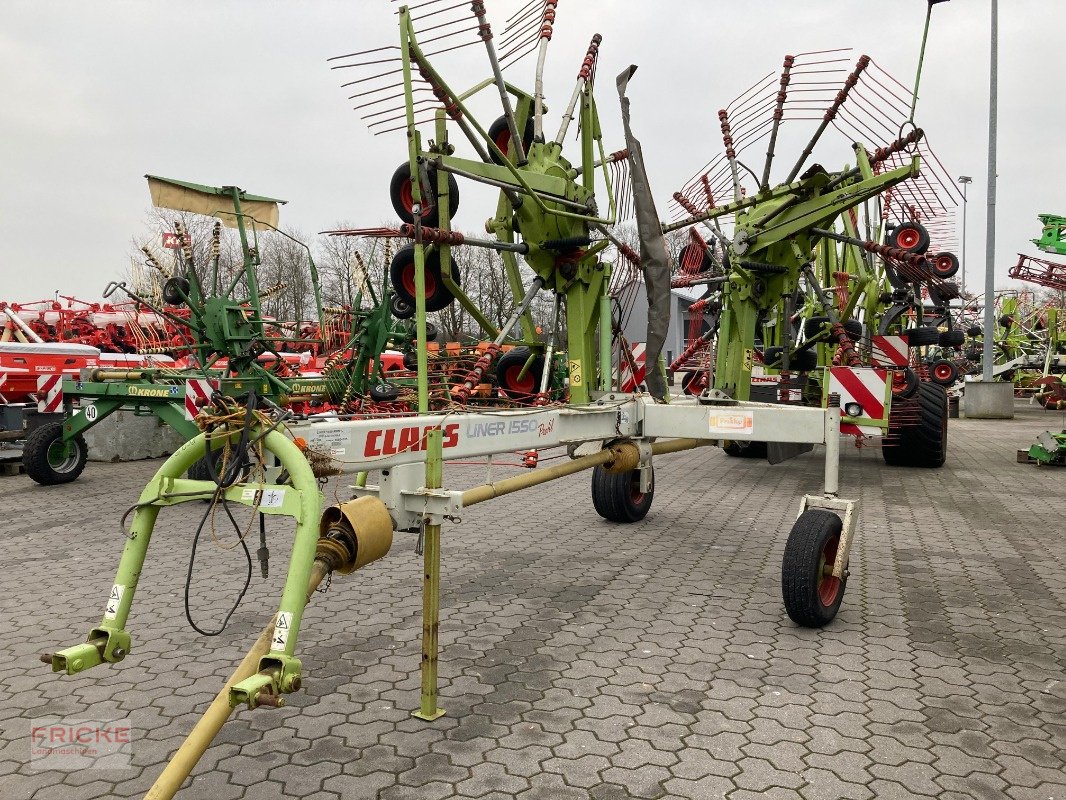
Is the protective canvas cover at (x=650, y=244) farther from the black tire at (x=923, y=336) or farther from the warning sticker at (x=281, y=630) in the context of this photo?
the black tire at (x=923, y=336)

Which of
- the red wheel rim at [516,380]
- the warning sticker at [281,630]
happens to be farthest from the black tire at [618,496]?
the warning sticker at [281,630]

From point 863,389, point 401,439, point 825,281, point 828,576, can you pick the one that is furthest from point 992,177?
point 401,439

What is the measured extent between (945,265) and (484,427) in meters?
5.94

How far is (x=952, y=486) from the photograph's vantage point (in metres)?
9.06

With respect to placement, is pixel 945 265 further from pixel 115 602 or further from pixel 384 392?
pixel 115 602

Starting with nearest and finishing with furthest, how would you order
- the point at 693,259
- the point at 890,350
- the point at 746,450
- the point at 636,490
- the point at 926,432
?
the point at 636,490 → the point at 693,259 → the point at 890,350 → the point at 926,432 → the point at 746,450

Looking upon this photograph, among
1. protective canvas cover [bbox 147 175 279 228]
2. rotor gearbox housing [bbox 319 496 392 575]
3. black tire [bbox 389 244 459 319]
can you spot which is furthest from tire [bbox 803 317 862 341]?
rotor gearbox housing [bbox 319 496 392 575]

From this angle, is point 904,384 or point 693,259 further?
point 693,259

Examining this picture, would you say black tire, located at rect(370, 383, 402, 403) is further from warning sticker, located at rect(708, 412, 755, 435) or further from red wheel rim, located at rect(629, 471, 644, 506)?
warning sticker, located at rect(708, 412, 755, 435)

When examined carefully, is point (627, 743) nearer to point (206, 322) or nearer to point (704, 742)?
point (704, 742)

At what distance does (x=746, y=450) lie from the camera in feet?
37.8

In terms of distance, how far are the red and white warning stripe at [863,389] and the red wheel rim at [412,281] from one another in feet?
10.2

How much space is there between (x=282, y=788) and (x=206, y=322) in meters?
6.83

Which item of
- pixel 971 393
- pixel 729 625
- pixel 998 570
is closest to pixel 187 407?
pixel 729 625
